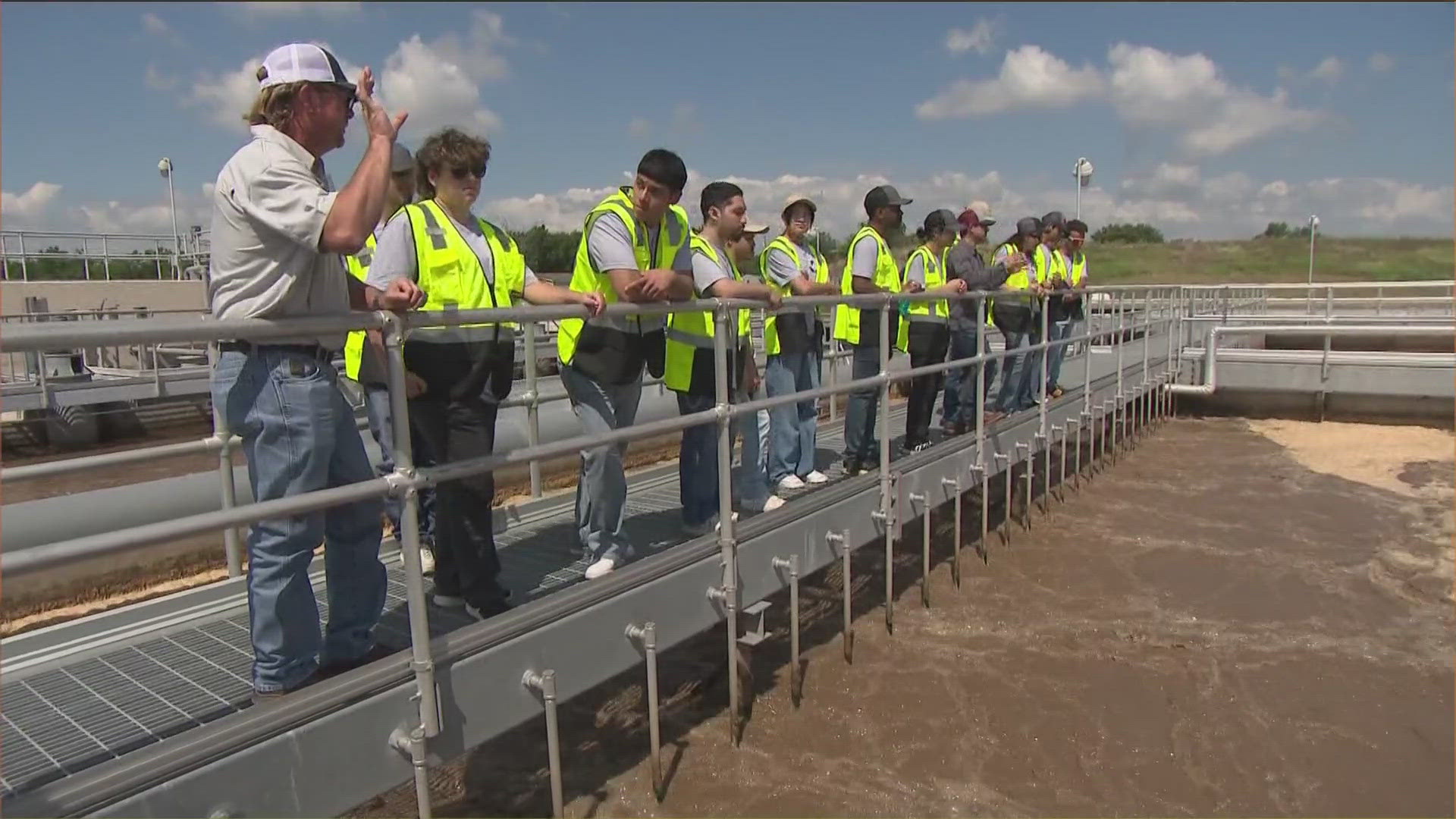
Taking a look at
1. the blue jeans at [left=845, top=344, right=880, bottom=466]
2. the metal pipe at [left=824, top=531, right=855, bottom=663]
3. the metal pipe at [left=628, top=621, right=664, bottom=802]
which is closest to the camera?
the metal pipe at [left=628, top=621, right=664, bottom=802]

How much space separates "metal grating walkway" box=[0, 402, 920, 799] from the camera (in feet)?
8.06

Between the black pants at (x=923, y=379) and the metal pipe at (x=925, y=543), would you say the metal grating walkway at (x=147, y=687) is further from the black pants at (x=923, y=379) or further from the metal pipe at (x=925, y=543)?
the black pants at (x=923, y=379)

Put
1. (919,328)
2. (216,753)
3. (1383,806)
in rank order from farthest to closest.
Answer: (919,328)
(1383,806)
(216,753)

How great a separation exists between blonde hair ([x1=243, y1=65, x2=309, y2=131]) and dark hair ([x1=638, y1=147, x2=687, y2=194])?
146 centimetres

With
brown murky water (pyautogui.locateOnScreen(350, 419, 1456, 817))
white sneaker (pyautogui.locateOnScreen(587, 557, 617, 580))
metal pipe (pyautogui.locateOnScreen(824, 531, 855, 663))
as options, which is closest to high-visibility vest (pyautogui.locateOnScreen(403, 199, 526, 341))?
white sneaker (pyautogui.locateOnScreen(587, 557, 617, 580))

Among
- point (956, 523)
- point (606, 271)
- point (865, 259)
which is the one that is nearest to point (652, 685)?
point (606, 271)

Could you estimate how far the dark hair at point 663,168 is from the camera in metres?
3.56

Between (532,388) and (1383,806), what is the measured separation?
154 inches

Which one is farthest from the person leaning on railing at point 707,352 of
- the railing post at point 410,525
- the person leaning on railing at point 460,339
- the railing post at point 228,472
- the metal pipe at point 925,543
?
the railing post at point 228,472

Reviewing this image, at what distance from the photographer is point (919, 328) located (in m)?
5.91

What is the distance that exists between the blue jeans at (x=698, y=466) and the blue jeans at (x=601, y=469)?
52 centimetres

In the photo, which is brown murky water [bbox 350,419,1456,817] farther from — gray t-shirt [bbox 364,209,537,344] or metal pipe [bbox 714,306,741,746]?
gray t-shirt [bbox 364,209,537,344]

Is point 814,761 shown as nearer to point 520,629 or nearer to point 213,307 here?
point 520,629

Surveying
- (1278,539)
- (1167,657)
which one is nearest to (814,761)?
(1167,657)
